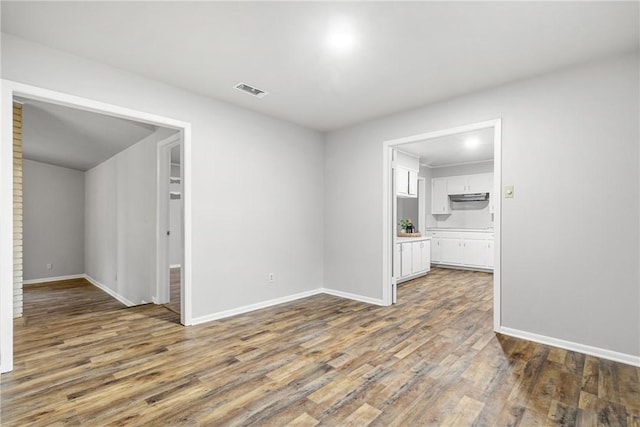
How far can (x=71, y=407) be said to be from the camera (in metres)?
1.91

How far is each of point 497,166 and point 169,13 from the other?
3215mm

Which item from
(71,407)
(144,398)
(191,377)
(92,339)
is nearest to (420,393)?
(191,377)

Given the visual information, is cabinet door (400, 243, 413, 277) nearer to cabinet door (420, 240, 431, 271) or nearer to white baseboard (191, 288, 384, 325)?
cabinet door (420, 240, 431, 271)

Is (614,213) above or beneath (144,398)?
above

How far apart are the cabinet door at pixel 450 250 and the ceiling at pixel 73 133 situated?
6403 millimetres

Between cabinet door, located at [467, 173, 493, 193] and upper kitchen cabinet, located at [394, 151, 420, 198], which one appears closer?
upper kitchen cabinet, located at [394, 151, 420, 198]

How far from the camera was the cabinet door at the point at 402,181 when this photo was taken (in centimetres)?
593

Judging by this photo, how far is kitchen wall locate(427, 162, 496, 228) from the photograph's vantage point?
735cm

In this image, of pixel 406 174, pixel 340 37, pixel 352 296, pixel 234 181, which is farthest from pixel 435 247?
pixel 340 37

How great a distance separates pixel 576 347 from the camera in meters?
2.75

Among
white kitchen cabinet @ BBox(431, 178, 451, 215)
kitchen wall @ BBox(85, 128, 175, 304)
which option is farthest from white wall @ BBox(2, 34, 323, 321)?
white kitchen cabinet @ BBox(431, 178, 451, 215)

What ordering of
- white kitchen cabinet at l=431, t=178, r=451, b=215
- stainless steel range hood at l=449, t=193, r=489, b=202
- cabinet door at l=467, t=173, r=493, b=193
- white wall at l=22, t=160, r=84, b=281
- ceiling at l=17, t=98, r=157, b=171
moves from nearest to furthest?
ceiling at l=17, t=98, r=157, b=171
cabinet door at l=467, t=173, r=493, b=193
white wall at l=22, t=160, r=84, b=281
stainless steel range hood at l=449, t=193, r=489, b=202
white kitchen cabinet at l=431, t=178, r=451, b=215

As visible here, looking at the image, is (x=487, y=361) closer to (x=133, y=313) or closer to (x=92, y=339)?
(x=92, y=339)

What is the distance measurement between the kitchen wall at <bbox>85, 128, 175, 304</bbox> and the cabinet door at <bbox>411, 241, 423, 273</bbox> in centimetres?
442
